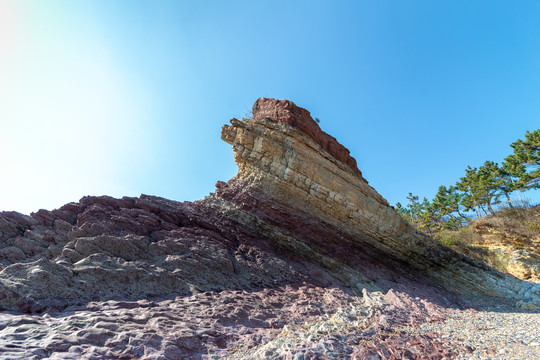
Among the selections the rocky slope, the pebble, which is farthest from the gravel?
the rocky slope

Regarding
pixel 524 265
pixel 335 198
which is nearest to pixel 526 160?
pixel 524 265

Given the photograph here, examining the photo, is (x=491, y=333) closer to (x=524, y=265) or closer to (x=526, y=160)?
(x=524, y=265)

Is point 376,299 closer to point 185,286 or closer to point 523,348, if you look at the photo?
point 523,348

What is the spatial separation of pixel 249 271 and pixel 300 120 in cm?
1007

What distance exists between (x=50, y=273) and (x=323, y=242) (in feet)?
37.9

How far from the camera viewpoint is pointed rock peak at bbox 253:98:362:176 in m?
16.1

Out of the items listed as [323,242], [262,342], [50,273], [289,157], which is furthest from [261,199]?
[50,273]

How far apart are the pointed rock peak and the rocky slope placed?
97mm

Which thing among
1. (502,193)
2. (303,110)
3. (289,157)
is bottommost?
(289,157)

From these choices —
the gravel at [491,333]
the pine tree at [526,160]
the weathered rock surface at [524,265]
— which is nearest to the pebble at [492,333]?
the gravel at [491,333]

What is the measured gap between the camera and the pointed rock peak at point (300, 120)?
16.1 m

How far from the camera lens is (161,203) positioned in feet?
42.3

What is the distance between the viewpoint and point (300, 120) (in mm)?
16328

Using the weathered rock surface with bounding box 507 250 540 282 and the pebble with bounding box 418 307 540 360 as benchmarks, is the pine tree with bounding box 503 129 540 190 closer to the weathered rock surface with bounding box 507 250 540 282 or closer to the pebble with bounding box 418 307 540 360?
the weathered rock surface with bounding box 507 250 540 282
